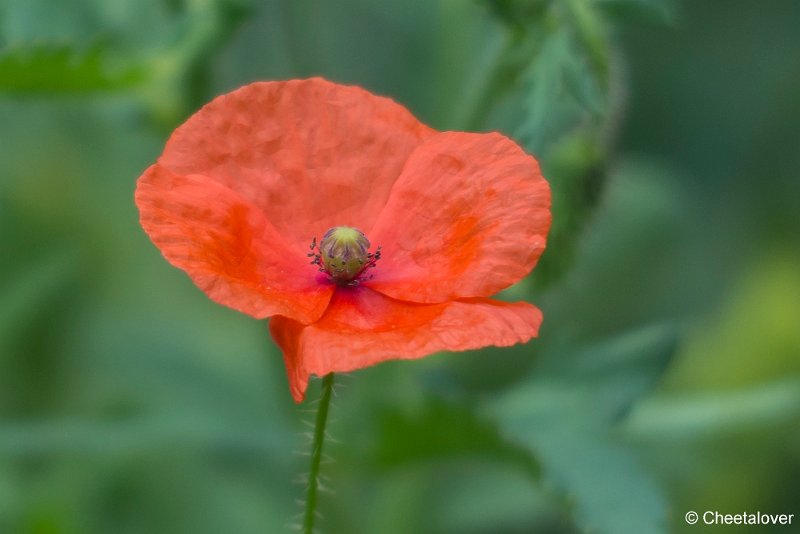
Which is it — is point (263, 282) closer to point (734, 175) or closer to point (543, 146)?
point (543, 146)

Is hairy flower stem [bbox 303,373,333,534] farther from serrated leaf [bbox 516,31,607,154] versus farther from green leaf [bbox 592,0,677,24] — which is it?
green leaf [bbox 592,0,677,24]

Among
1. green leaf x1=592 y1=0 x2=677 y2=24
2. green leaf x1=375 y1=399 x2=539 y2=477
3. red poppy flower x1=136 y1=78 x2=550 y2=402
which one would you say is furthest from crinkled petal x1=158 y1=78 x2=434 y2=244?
green leaf x1=375 y1=399 x2=539 y2=477

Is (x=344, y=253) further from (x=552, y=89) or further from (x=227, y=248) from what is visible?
(x=552, y=89)

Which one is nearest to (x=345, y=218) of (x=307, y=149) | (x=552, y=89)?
(x=307, y=149)

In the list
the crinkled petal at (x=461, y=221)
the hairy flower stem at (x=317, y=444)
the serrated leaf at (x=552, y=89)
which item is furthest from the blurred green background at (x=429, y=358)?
the hairy flower stem at (x=317, y=444)

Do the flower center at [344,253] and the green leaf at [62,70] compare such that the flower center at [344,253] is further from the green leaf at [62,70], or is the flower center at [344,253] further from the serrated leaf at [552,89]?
the green leaf at [62,70]

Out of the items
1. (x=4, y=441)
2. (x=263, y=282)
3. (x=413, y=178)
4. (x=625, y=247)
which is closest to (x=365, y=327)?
(x=263, y=282)
